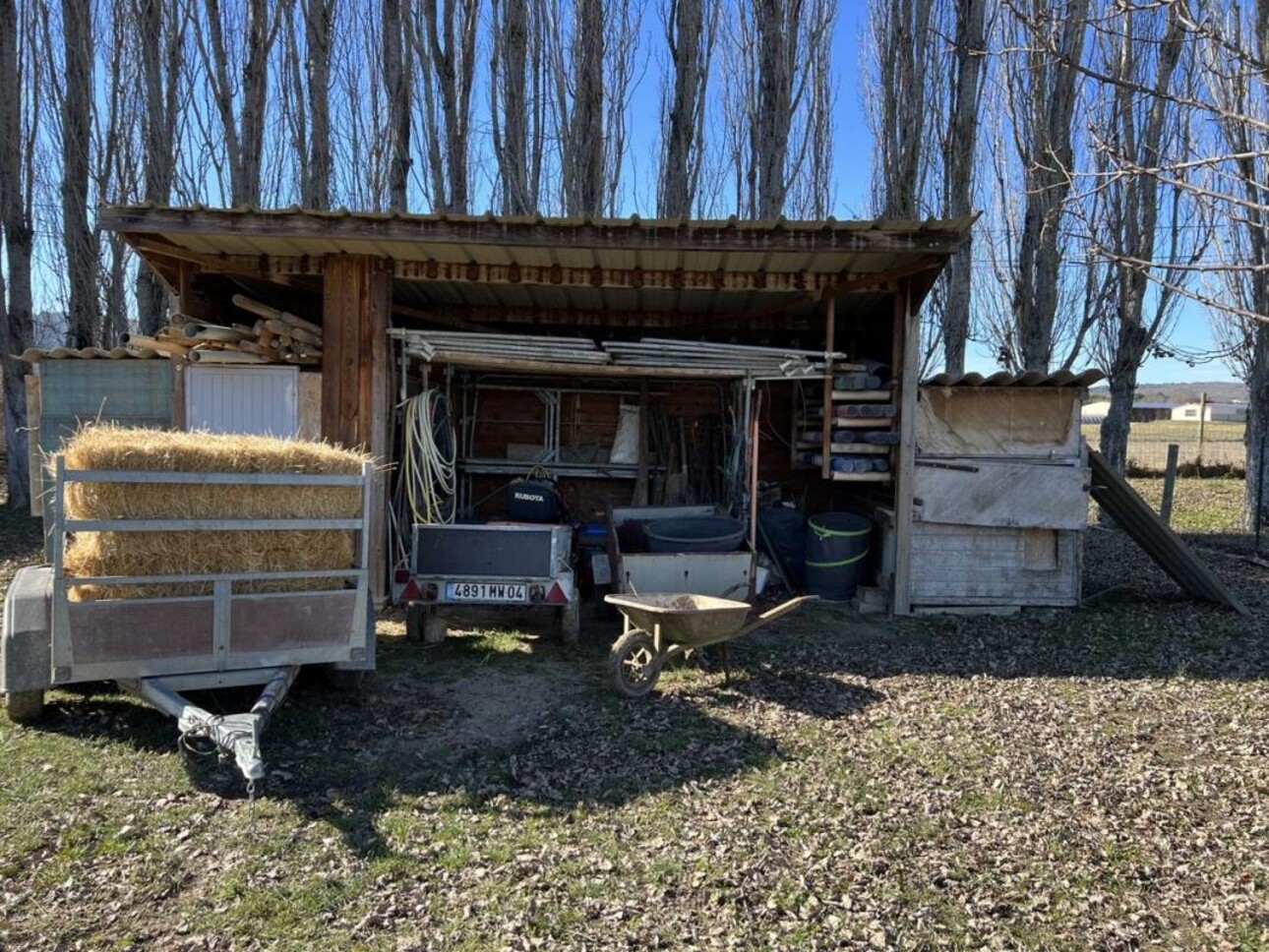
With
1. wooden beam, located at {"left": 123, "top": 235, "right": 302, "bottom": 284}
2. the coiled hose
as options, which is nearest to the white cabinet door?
wooden beam, located at {"left": 123, "top": 235, "right": 302, "bottom": 284}

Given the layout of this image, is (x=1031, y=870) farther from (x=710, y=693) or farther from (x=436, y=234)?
(x=436, y=234)

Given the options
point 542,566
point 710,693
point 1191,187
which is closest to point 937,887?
point 710,693

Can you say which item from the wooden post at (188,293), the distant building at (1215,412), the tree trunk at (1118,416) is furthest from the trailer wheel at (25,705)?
the distant building at (1215,412)

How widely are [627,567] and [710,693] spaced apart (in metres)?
1.76

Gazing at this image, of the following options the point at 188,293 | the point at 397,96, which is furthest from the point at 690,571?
the point at 397,96

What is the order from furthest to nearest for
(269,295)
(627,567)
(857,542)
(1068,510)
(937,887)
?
1. (269,295)
2. (857,542)
3. (1068,510)
4. (627,567)
5. (937,887)

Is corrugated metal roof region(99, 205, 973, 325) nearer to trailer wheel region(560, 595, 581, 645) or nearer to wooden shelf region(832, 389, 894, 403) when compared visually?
wooden shelf region(832, 389, 894, 403)

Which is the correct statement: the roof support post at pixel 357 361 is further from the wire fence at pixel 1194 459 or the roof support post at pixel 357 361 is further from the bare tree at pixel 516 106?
the wire fence at pixel 1194 459

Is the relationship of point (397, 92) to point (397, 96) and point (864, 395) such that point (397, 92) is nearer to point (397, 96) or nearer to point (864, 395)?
point (397, 96)

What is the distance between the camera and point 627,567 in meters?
6.59

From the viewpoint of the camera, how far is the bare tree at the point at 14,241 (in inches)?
482

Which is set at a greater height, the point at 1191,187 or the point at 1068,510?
the point at 1191,187

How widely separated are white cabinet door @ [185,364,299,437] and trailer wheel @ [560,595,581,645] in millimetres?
2799

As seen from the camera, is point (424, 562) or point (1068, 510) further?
point (1068, 510)
